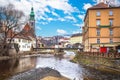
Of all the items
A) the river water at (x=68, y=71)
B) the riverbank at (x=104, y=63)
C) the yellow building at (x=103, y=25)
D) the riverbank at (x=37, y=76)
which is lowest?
the river water at (x=68, y=71)

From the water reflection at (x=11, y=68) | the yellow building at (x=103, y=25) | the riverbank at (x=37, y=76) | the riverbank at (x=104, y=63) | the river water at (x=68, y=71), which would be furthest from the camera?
the yellow building at (x=103, y=25)

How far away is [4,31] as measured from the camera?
6819cm

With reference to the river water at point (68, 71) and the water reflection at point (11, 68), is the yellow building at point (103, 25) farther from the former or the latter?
the water reflection at point (11, 68)

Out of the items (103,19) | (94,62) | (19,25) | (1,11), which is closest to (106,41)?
(103,19)

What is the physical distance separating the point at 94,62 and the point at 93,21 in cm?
1869

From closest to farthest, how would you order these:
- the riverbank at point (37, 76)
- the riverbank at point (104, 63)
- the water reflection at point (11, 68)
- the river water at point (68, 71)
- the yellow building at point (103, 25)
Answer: the riverbank at point (37, 76), the river water at point (68, 71), the water reflection at point (11, 68), the riverbank at point (104, 63), the yellow building at point (103, 25)

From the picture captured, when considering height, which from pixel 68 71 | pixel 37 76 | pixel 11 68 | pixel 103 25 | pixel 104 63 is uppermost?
pixel 103 25

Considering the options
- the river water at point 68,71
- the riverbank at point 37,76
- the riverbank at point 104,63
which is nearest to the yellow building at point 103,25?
the riverbank at point 104,63

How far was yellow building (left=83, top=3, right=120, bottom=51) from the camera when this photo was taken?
61531mm

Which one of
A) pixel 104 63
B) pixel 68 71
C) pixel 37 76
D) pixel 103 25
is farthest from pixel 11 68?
pixel 103 25

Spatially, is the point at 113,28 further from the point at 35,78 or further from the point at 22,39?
the point at 22,39

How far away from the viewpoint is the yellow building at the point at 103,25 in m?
61.5

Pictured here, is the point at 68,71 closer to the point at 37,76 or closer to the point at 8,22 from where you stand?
the point at 37,76

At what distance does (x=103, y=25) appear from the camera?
6175 cm
